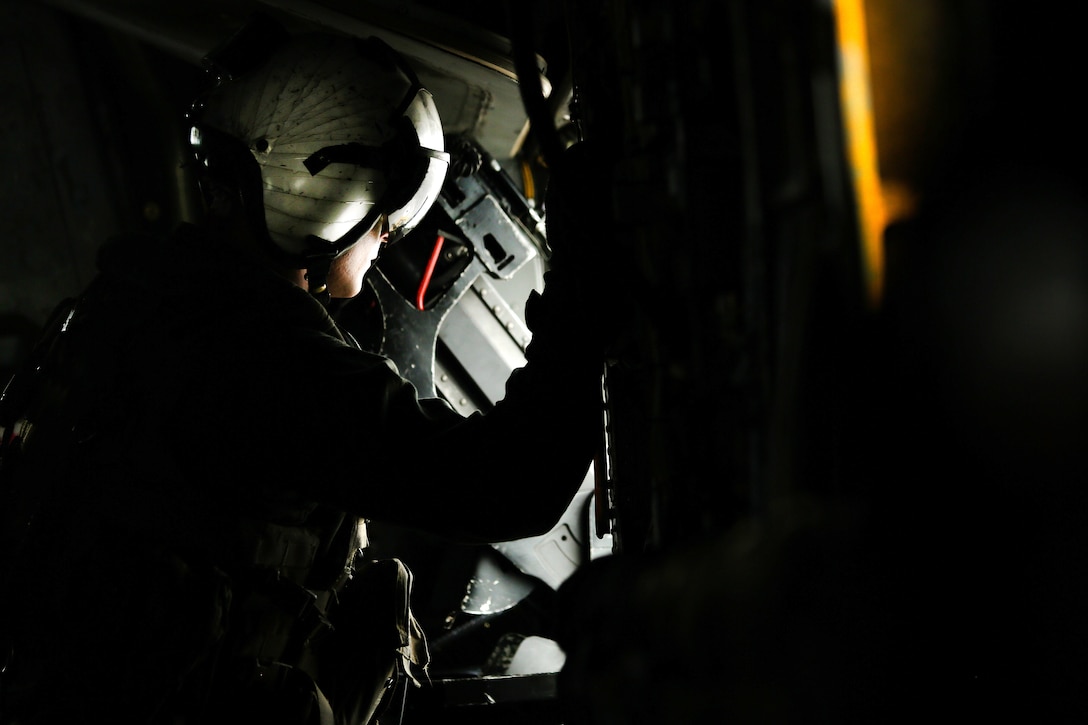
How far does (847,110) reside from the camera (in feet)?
2.27

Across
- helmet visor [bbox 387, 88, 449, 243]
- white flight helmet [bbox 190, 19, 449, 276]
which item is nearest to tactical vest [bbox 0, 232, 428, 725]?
white flight helmet [bbox 190, 19, 449, 276]

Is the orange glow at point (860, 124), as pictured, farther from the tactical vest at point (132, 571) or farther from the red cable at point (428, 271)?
the red cable at point (428, 271)

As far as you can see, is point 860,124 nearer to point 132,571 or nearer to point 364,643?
point 132,571

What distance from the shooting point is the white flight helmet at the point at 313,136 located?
4.87 feet

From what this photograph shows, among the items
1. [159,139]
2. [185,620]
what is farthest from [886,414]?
[159,139]

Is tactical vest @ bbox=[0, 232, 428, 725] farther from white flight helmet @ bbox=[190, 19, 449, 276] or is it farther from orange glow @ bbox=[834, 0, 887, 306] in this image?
orange glow @ bbox=[834, 0, 887, 306]

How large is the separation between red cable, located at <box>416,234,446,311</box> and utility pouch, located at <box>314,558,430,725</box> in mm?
995

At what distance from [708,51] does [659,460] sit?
1.40ft

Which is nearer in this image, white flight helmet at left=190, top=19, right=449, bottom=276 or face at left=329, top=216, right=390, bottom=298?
white flight helmet at left=190, top=19, right=449, bottom=276

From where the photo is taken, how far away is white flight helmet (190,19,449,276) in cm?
148

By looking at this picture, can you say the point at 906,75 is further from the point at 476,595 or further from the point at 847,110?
the point at 476,595

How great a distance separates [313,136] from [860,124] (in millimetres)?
1025

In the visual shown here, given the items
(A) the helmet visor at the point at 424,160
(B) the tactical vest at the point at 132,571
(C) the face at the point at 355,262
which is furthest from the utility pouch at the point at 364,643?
(A) the helmet visor at the point at 424,160

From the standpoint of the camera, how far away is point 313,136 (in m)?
1.49
